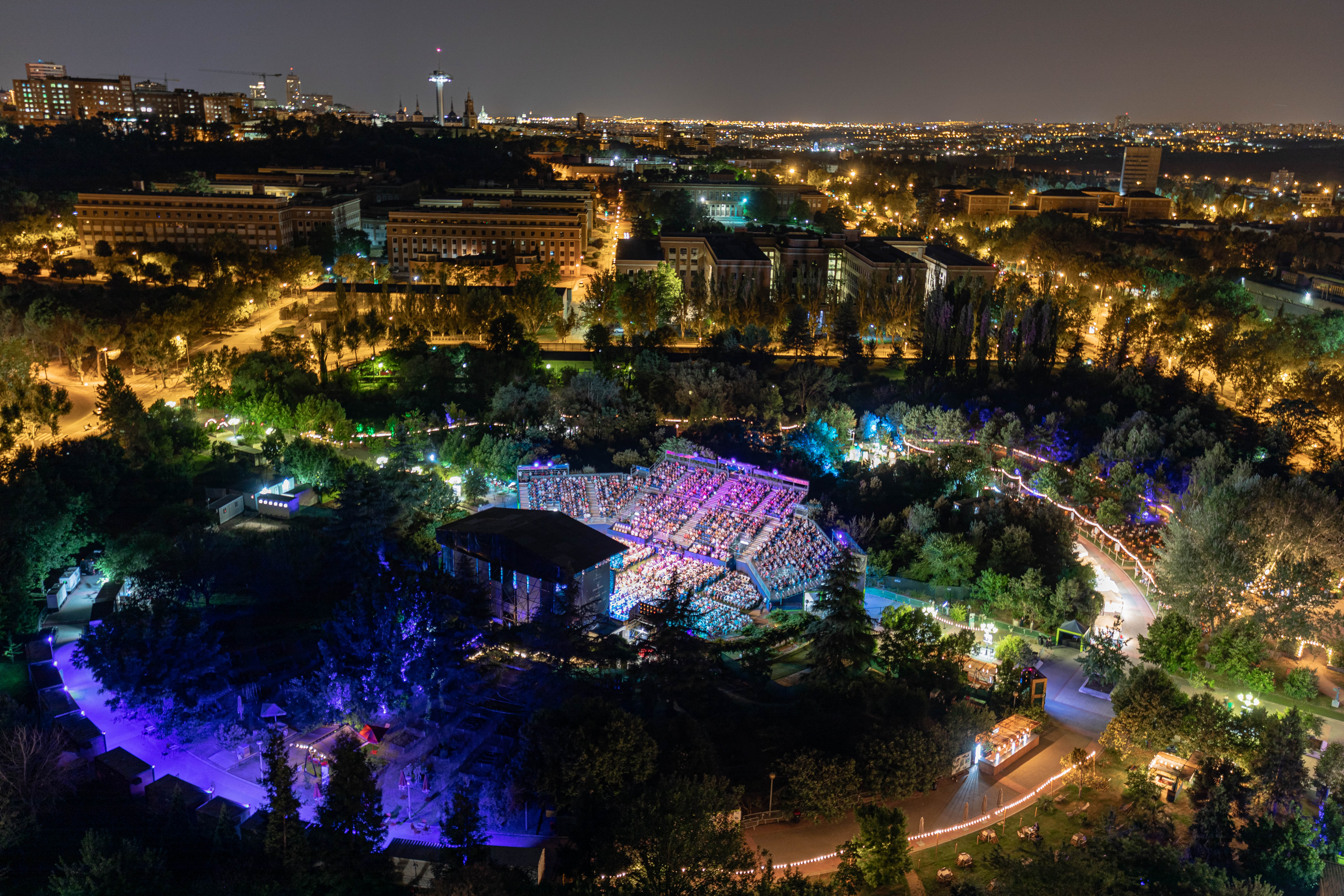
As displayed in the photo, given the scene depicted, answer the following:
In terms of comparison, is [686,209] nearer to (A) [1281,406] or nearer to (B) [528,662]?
(A) [1281,406]

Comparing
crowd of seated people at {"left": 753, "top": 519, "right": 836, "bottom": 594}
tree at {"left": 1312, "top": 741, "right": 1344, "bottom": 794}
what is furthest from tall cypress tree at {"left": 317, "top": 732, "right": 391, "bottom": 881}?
tree at {"left": 1312, "top": 741, "right": 1344, "bottom": 794}

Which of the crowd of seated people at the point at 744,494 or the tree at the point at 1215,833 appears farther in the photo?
the crowd of seated people at the point at 744,494

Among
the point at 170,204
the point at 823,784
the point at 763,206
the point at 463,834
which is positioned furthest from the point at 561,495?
the point at 763,206

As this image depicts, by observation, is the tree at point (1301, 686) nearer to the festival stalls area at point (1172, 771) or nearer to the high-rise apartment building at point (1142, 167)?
the festival stalls area at point (1172, 771)

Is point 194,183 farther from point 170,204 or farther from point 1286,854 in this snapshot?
point 1286,854

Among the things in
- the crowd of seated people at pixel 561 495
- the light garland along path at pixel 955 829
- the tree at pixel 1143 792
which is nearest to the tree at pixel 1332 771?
the tree at pixel 1143 792

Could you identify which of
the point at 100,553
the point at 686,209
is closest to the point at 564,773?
the point at 100,553
